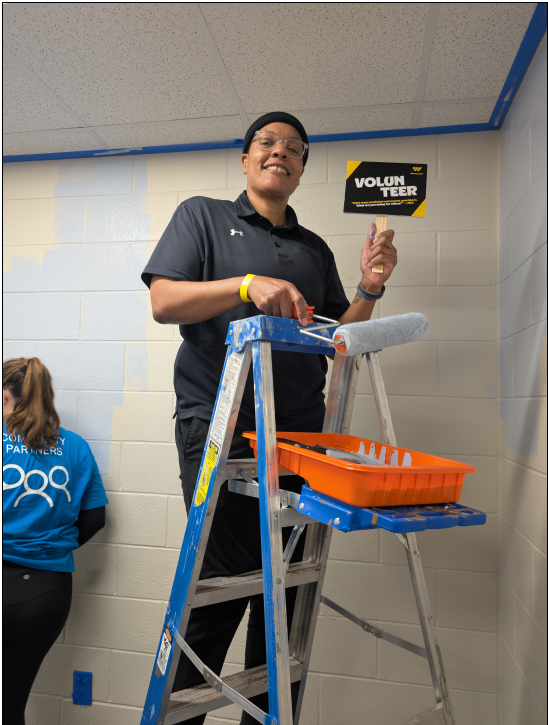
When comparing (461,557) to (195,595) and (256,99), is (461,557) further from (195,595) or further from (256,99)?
(256,99)

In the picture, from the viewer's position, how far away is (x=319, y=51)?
1.47m

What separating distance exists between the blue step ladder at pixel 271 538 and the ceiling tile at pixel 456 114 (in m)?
1.12

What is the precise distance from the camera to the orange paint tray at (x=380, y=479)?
800mm

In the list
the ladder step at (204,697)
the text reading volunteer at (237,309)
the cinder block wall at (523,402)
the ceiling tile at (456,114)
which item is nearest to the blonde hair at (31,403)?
the text reading volunteer at (237,309)

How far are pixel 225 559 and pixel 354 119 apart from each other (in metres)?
1.61

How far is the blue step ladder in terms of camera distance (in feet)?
2.80

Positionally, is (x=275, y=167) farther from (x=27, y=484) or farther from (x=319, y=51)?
(x=27, y=484)

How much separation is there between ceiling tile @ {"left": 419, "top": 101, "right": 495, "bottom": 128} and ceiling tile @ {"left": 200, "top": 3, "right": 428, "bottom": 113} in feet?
0.44

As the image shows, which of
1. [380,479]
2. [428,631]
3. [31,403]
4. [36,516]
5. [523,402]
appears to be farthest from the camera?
[31,403]

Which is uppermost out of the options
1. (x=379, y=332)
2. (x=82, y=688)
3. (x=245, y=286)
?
(x=245, y=286)

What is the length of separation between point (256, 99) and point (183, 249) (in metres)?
0.82

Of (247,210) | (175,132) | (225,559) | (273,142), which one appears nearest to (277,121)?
(273,142)

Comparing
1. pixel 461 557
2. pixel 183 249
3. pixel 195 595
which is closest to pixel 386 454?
pixel 195 595

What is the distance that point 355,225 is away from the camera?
193 centimetres
